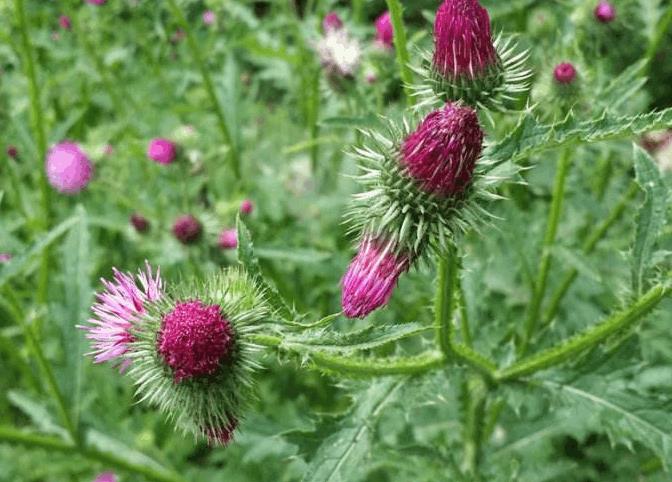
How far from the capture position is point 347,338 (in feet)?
4.93

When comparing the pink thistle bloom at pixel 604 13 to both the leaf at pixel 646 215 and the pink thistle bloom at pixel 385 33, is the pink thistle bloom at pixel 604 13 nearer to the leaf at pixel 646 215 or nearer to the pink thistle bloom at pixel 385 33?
the pink thistle bloom at pixel 385 33

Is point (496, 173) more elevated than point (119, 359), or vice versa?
point (496, 173)

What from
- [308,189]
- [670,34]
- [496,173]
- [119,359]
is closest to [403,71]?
[496,173]

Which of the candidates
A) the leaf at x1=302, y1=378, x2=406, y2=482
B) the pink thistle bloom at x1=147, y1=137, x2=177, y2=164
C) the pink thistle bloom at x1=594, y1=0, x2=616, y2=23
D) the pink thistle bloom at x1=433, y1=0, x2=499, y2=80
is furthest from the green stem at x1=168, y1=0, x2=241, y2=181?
the leaf at x1=302, y1=378, x2=406, y2=482

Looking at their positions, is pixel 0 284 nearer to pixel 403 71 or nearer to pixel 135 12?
pixel 403 71

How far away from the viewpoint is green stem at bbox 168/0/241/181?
11.3 ft

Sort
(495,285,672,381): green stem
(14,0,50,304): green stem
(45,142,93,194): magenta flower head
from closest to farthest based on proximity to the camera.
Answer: (495,285,672,381): green stem, (14,0,50,304): green stem, (45,142,93,194): magenta flower head

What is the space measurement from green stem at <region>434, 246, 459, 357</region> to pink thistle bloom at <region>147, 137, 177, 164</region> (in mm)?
2009

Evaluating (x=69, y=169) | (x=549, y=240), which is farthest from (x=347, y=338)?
(x=69, y=169)

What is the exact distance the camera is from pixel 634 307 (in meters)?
1.90

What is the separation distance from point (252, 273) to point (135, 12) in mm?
3560

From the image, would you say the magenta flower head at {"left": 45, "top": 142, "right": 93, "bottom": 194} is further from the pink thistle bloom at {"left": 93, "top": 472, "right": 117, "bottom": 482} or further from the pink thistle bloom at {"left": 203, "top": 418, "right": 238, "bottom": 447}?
the pink thistle bloom at {"left": 203, "top": 418, "right": 238, "bottom": 447}

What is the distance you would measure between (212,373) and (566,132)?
3.02ft

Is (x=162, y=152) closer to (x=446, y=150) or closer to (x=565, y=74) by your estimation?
(x=565, y=74)
